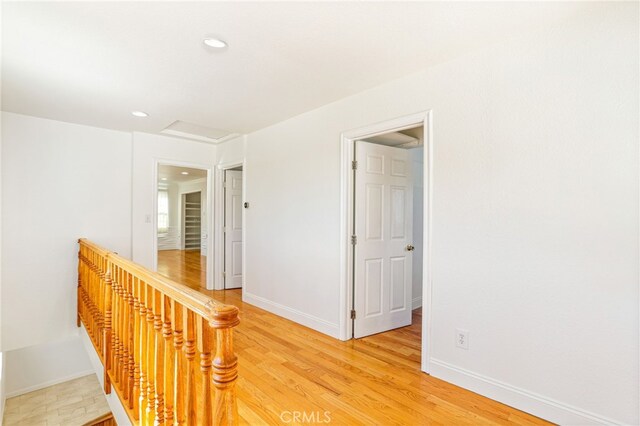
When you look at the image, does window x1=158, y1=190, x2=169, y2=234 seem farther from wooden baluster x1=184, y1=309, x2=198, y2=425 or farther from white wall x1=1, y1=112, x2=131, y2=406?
wooden baluster x1=184, y1=309, x2=198, y2=425

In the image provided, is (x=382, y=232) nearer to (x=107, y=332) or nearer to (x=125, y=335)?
(x=125, y=335)

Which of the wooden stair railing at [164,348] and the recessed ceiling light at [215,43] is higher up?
the recessed ceiling light at [215,43]

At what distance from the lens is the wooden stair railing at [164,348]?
102cm

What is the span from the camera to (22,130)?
3.46 metres

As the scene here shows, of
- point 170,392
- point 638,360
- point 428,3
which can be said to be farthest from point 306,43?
point 638,360

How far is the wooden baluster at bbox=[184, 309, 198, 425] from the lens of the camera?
117 cm

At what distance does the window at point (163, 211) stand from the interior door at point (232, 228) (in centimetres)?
680

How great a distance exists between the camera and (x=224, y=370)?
3.32ft

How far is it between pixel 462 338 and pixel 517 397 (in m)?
0.43

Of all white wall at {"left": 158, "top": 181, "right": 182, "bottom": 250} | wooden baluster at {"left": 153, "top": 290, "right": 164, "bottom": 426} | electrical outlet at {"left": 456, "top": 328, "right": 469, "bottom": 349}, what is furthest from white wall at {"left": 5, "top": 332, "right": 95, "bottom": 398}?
white wall at {"left": 158, "top": 181, "right": 182, "bottom": 250}

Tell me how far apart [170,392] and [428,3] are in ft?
7.54

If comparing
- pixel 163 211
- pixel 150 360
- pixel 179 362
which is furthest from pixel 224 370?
pixel 163 211

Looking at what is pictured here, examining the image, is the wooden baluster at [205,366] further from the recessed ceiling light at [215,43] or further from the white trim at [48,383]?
the white trim at [48,383]

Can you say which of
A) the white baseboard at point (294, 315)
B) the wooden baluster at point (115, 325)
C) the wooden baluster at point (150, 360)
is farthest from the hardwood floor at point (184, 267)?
the wooden baluster at point (150, 360)
